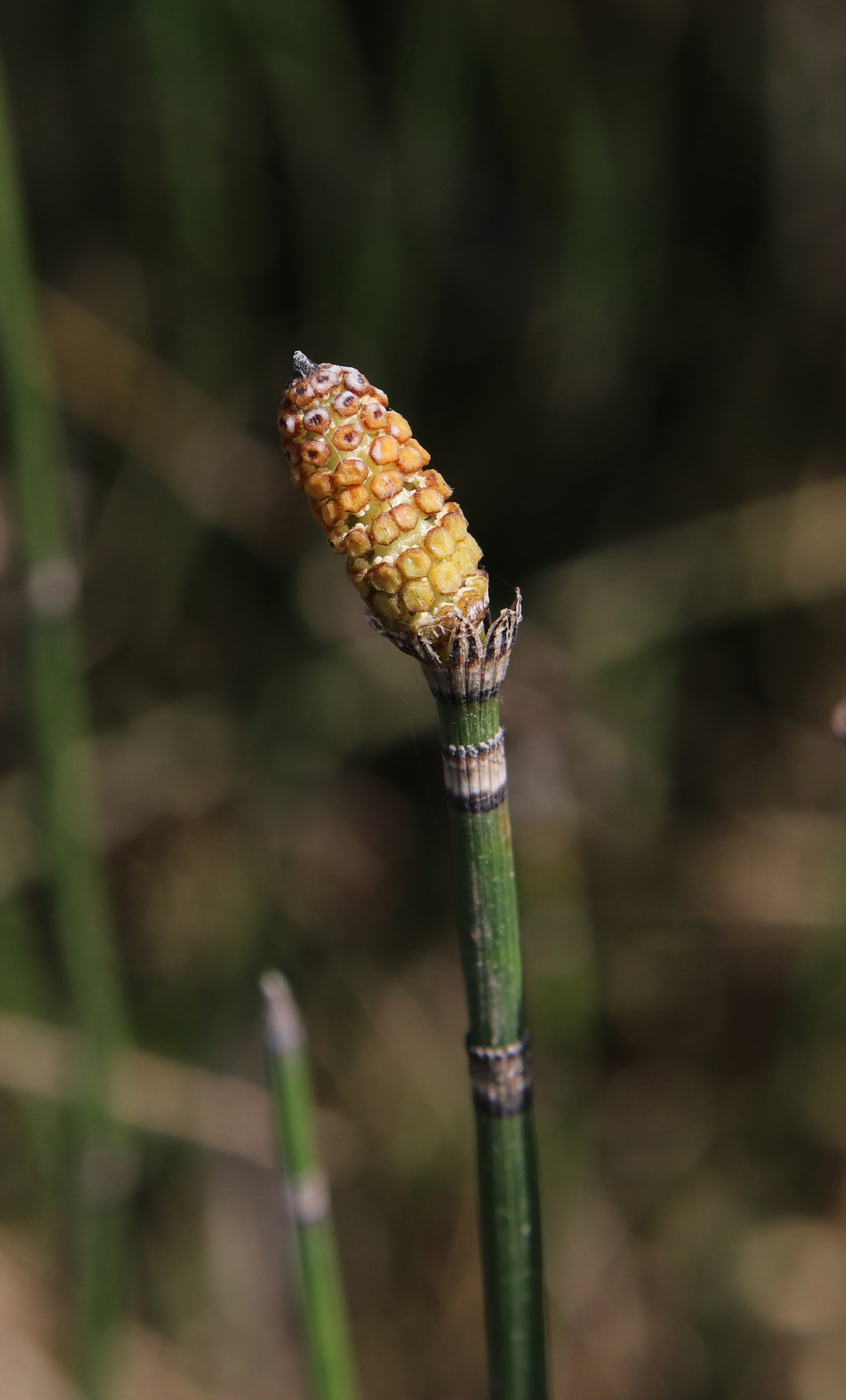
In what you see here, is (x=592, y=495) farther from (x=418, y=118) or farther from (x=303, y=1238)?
(x=303, y=1238)

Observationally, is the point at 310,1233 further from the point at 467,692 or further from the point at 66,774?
the point at 66,774

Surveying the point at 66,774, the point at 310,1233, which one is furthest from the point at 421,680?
the point at 310,1233

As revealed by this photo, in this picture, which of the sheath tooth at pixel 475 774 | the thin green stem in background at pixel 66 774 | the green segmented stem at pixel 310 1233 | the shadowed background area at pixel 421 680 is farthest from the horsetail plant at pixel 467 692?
the shadowed background area at pixel 421 680

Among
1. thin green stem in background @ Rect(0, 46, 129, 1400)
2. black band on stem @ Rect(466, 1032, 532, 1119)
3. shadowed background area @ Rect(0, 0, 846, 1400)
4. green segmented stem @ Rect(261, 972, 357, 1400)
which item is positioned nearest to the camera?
black band on stem @ Rect(466, 1032, 532, 1119)

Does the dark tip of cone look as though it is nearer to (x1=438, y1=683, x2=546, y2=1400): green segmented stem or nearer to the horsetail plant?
the horsetail plant

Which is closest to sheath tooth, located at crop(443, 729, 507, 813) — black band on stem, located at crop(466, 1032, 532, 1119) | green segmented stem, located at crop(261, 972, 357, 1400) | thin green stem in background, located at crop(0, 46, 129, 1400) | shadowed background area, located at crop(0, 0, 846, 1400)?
black band on stem, located at crop(466, 1032, 532, 1119)

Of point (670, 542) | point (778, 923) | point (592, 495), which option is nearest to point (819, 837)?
point (778, 923)
